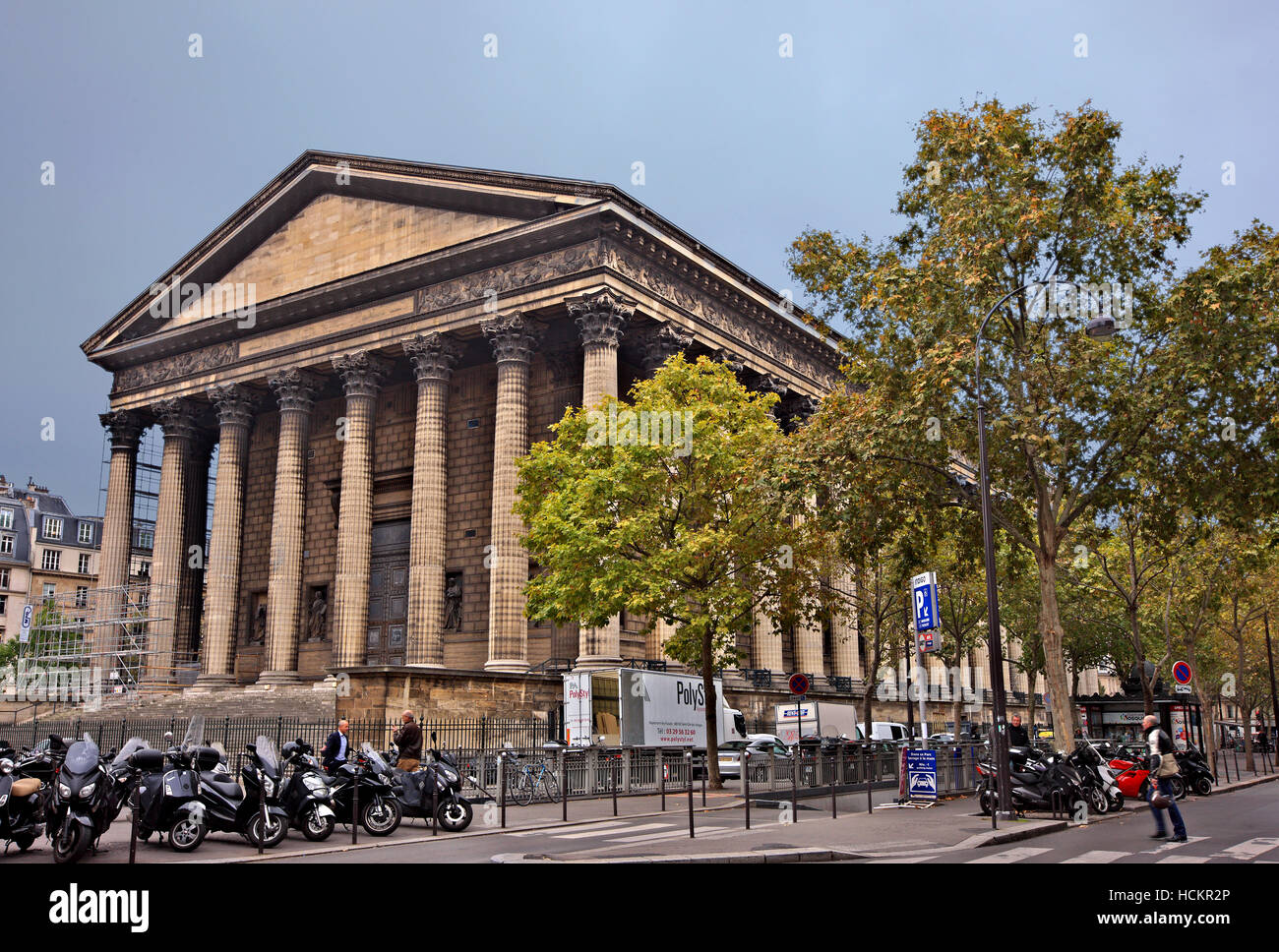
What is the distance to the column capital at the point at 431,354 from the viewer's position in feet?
139

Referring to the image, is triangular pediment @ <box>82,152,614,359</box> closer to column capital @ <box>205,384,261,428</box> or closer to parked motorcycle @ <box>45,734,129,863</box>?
column capital @ <box>205,384,261,428</box>

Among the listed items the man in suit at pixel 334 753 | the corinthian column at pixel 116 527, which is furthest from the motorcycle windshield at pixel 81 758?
the corinthian column at pixel 116 527

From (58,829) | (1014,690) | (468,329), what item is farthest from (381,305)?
(1014,690)

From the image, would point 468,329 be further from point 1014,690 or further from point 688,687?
point 1014,690

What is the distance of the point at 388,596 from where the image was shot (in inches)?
1874

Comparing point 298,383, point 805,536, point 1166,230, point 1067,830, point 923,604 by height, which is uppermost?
point 298,383

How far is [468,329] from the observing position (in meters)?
42.0

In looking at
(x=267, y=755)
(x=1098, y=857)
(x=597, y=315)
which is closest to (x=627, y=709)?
(x=597, y=315)

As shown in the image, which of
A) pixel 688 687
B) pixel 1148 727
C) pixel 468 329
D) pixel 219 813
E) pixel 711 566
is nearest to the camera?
pixel 219 813

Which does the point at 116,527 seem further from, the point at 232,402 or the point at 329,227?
the point at 329,227

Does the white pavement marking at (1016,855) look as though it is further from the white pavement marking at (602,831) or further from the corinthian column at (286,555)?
the corinthian column at (286,555)

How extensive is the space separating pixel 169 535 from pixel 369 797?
119ft

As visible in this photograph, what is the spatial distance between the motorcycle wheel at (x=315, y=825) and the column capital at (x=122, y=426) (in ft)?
136
